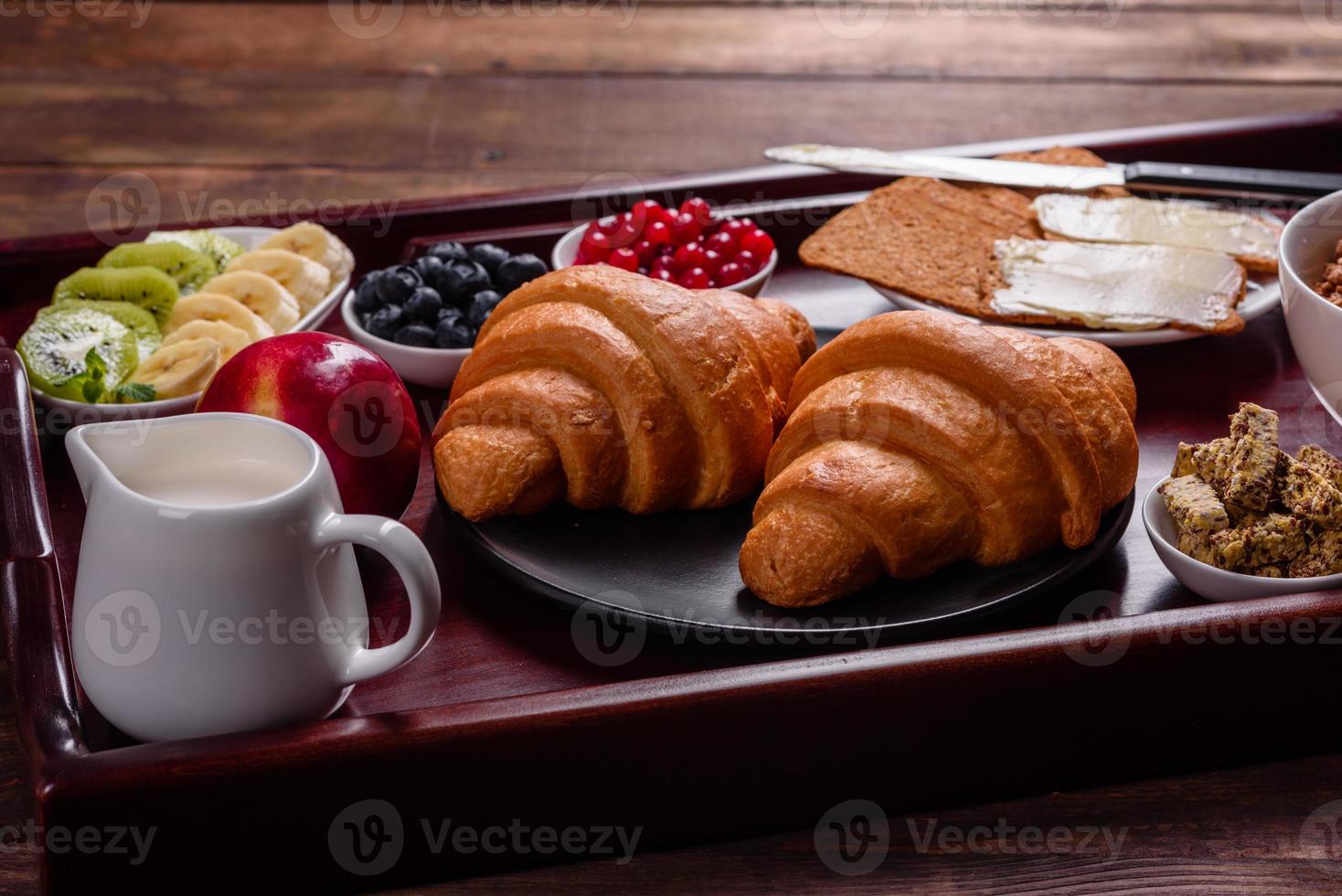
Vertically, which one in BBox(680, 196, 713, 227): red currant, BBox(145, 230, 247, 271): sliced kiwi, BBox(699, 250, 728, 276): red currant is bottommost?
BBox(145, 230, 247, 271): sliced kiwi

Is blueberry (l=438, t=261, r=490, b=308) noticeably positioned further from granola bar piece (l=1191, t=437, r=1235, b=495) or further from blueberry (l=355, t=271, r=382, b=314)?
granola bar piece (l=1191, t=437, r=1235, b=495)

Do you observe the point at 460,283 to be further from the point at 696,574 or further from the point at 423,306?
the point at 696,574

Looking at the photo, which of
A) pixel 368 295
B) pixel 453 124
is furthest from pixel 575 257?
pixel 453 124

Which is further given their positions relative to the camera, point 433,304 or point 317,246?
point 317,246

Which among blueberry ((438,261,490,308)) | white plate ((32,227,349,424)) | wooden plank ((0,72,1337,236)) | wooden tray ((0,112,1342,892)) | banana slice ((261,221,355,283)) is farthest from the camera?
wooden plank ((0,72,1337,236))

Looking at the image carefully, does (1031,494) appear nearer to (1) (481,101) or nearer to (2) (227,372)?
(2) (227,372)

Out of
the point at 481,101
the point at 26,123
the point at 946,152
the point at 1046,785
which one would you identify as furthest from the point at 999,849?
the point at 26,123

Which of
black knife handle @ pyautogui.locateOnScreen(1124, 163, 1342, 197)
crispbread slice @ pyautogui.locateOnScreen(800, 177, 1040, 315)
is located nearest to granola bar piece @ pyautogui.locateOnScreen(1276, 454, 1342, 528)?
crispbread slice @ pyautogui.locateOnScreen(800, 177, 1040, 315)
